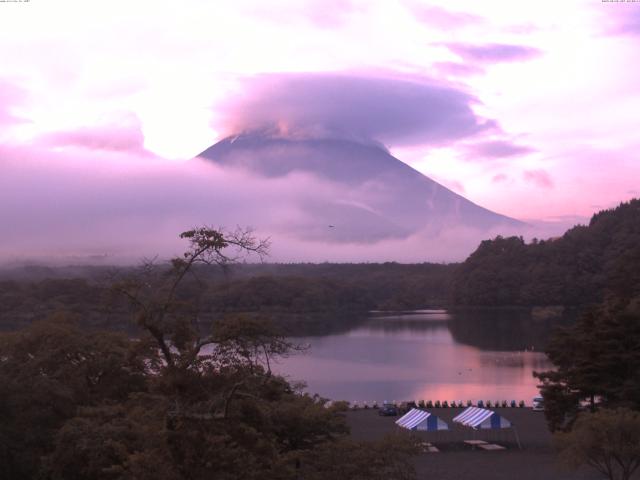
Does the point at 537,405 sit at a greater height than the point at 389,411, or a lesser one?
greater

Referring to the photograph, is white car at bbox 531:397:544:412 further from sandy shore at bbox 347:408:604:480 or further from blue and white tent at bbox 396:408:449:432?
blue and white tent at bbox 396:408:449:432

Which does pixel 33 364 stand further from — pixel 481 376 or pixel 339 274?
pixel 339 274

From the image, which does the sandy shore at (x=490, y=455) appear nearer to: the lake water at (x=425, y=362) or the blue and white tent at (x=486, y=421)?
the blue and white tent at (x=486, y=421)

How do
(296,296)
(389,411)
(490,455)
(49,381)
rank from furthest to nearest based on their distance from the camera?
(296,296) < (389,411) < (490,455) < (49,381)

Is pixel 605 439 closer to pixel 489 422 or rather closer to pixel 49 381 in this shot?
pixel 489 422

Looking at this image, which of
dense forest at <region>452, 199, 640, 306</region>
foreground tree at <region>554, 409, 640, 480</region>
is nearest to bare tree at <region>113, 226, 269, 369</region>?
foreground tree at <region>554, 409, 640, 480</region>

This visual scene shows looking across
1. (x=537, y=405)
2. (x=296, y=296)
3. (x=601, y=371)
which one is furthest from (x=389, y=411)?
(x=296, y=296)
